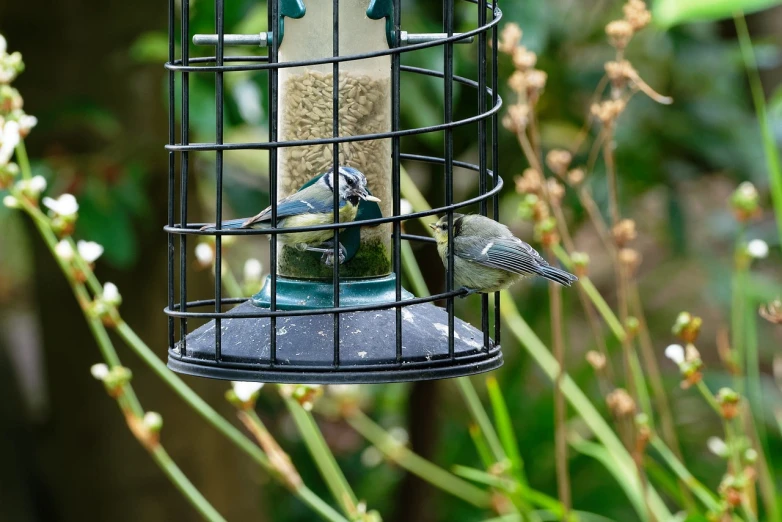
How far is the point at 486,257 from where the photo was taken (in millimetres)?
2584

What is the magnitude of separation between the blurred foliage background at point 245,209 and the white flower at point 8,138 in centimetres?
118

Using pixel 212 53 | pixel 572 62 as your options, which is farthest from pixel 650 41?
pixel 212 53

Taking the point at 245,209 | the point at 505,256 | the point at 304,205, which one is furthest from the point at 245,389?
the point at 245,209

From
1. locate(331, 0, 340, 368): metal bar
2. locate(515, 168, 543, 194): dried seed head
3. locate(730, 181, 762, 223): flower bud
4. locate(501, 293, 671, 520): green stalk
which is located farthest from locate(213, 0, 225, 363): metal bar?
locate(730, 181, 762, 223): flower bud

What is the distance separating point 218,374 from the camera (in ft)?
7.29

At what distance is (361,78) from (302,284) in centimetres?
57

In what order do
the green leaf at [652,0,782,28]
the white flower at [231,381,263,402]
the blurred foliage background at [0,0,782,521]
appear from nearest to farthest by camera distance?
the green leaf at [652,0,782,28] → the white flower at [231,381,263,402] → the blurred foliage background at [0,0,782,521]

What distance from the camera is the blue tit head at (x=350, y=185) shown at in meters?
2.43

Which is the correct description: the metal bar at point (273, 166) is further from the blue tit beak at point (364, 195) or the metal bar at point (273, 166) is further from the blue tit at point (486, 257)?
the blue tit at point (486, 257)

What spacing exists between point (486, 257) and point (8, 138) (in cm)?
121

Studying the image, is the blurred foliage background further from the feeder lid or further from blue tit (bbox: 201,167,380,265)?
the feeder lid

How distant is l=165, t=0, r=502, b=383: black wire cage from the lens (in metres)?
2.24

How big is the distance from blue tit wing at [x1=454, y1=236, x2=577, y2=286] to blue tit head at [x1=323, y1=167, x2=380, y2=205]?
0.32 meters

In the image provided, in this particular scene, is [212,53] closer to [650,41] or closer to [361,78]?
[361,78]
